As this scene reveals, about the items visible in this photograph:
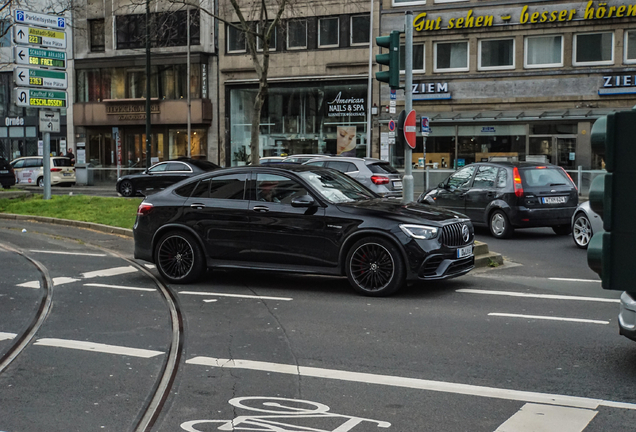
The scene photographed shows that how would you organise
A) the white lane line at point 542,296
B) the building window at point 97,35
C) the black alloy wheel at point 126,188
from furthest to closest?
the building window at point 97,35 < the black alloy wheel at point 126,188 < the white lane line at point 542,296

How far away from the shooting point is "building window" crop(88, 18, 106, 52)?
4828 centimetres

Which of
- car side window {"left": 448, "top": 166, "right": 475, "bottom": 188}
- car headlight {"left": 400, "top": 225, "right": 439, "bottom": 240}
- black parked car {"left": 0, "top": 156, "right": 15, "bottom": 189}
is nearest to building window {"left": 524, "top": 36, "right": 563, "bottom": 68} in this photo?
car side window {"left": 448, "top": 166, "right": 475, "bottom": 188}

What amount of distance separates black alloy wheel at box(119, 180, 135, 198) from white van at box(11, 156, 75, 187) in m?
10.3

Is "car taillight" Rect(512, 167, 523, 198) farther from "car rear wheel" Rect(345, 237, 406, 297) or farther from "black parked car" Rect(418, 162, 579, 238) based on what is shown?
"car rear wheel" Rect(345, 237, 406, 297)

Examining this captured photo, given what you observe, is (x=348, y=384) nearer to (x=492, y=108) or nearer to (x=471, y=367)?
(x=471, y=367)

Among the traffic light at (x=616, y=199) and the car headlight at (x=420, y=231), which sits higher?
the traffic light at (x=616, y=199)

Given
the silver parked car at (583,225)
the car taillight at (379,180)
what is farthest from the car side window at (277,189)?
the car taillight at (379,180)

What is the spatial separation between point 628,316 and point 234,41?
132ft

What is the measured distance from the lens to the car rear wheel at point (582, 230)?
14623 mm

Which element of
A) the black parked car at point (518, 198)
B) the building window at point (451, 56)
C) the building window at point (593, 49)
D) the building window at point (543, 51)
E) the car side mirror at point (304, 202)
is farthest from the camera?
the building window at point (451, 56)

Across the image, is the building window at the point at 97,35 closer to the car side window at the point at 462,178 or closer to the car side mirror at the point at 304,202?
the car side window at the point at 462,178

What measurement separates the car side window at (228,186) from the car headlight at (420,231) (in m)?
2.35

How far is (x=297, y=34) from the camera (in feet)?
139

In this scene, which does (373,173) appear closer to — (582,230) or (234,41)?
(582,230)
